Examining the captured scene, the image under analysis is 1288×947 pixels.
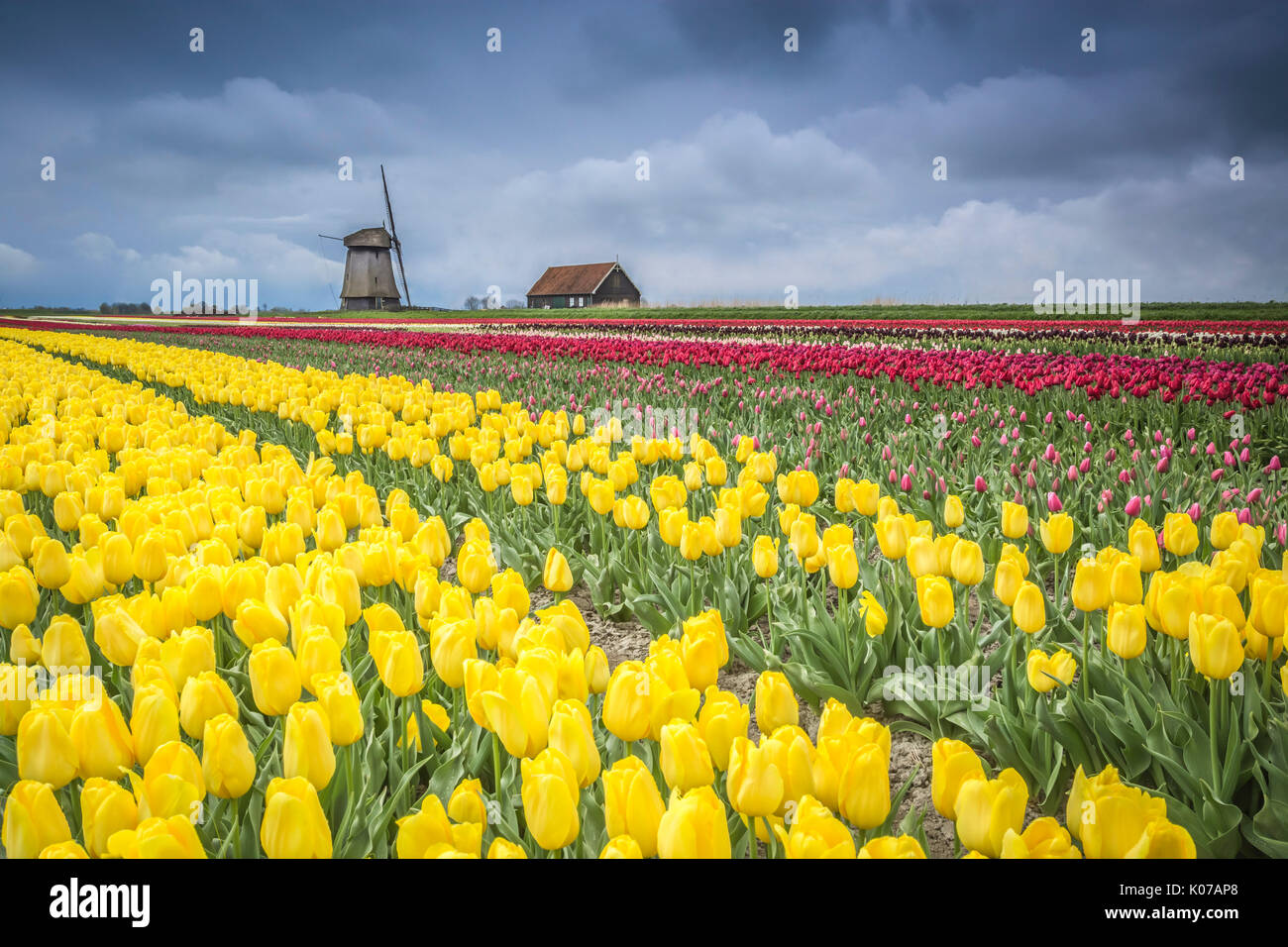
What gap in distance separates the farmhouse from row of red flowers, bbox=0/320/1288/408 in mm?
47194

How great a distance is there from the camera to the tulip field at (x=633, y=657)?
1147 millimetres

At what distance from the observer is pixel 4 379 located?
8.99 metres

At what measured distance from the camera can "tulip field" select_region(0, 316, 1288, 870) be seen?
1.15 m

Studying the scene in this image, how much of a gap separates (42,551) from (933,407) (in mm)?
6702

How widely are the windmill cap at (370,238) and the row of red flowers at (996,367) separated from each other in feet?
158

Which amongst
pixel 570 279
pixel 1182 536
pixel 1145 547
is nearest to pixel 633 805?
pixel 1145 547

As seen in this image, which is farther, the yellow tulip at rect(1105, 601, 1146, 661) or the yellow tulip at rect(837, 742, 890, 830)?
the yellow tulip at rect(1105, 601, 1146, 661)

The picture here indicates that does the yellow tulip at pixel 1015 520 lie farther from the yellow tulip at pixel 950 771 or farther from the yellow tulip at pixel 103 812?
the yellow tulip at pixel 103 812

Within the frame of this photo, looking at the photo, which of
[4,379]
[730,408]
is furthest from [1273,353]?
[4,379]

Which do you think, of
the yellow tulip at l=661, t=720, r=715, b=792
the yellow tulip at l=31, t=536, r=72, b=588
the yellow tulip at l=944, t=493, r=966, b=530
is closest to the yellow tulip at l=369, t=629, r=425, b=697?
the yellow tulip at l=661, t=720, r=715, b=792

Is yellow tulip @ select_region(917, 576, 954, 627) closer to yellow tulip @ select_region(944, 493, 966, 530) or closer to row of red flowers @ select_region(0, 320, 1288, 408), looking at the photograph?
yellow tulip @ select_region(944, 493, 966, 530)

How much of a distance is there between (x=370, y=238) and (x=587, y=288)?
1615 cm

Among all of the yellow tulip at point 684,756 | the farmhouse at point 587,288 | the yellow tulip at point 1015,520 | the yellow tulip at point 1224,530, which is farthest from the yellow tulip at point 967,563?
the farmhouse at point 587,288
